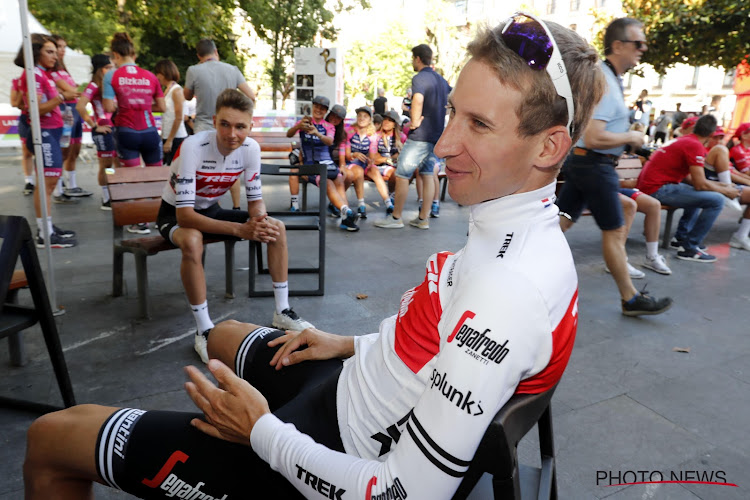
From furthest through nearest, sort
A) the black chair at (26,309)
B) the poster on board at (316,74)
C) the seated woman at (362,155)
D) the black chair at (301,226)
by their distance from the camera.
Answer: the poster on board at (316,74) → the seated woman at (362,155) → the black chair at (301,226) → the black chair at (26,309)

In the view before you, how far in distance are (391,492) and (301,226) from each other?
366 cm

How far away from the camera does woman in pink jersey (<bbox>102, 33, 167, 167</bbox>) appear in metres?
6.30

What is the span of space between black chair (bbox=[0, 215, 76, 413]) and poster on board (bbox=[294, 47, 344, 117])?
34.5 feet

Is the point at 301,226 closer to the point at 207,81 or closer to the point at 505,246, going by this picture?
the point at 207,81

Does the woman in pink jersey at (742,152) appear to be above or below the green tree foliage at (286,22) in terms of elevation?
below

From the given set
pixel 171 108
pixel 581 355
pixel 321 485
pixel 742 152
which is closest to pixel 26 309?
pixel 321 485

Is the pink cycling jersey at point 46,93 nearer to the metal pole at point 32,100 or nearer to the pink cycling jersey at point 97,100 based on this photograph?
the pink cycling jersey at point 97,100

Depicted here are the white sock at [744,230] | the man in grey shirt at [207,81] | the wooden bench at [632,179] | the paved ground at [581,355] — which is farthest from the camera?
the white sock at [744,230]

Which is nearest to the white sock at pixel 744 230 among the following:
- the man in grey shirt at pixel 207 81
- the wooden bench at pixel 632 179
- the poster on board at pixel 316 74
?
the wooden bench at pixel 632 179

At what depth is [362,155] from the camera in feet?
26.7

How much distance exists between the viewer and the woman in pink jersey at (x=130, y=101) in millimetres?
6305

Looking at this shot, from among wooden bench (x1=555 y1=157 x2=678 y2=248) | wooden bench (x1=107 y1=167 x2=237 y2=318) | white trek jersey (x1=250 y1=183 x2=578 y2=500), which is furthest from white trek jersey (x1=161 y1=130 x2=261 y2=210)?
wooden bench (x1=555 y1=157 x2=678 y2=248)

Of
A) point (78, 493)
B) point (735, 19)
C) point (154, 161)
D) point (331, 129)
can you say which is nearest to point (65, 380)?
point (78, 493)

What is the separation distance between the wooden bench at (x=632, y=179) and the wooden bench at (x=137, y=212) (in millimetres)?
4155
